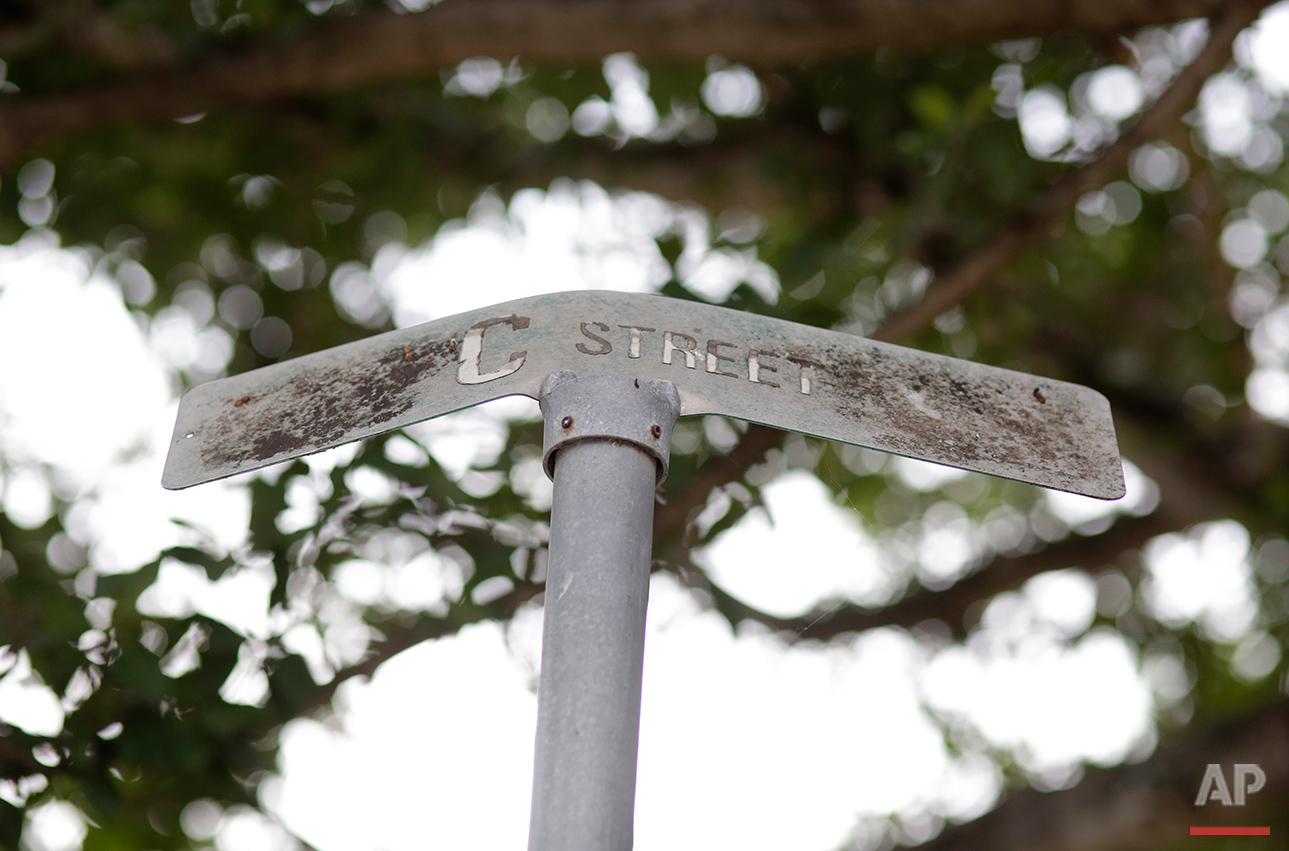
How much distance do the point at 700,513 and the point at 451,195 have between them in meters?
1.47

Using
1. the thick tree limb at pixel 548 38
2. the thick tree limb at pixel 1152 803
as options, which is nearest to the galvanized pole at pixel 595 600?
the thick tree limb at pixel 548 38

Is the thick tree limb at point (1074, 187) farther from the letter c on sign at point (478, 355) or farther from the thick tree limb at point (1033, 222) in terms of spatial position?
the letter c on sign at point (478, 355)

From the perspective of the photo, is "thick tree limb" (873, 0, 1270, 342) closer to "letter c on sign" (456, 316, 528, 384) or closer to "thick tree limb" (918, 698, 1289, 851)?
"thick tree limb" (918, 698, 1289, 851)

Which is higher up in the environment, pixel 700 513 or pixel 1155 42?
pixel 1155 42

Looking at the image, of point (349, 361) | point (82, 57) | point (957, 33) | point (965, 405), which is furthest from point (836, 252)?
point (82, 57)

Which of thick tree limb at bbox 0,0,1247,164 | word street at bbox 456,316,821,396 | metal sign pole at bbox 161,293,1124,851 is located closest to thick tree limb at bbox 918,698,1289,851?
thick tree limb at bbox 0,0,1247,164

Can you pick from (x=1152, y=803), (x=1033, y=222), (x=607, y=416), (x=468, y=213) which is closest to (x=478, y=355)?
(x=607, y=416)

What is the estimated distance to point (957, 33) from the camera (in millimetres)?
2137

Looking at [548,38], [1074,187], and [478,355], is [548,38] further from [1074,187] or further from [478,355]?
[478,355]

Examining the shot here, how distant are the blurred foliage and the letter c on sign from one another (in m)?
0.76

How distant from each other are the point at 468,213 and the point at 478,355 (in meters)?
2.50

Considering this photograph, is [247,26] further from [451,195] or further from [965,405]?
[965,405]

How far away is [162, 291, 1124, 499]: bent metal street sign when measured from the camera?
864 mm

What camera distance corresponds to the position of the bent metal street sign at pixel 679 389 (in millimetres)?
864
